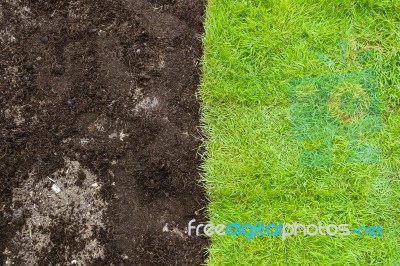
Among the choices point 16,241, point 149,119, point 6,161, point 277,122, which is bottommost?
point 16,241

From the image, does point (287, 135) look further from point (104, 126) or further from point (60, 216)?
point (60, 216)

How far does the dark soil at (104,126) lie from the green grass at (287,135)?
0.50 ft

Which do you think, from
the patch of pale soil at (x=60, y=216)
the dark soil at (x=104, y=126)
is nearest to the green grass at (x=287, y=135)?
the dark soil at (x=104, y=126)

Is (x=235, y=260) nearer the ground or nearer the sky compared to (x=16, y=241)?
nearer the sky

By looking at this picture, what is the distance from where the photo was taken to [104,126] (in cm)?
272

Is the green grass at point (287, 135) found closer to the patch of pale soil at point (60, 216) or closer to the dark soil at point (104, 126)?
the dark soil at point (104, 126)

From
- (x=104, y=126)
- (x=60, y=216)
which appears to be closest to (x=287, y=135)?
(x=104, y=126)

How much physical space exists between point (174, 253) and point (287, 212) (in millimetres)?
708

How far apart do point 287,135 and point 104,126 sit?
3.67ft

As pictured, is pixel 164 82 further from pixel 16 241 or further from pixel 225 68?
pixel 16 241

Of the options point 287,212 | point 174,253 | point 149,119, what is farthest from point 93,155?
point 287,212

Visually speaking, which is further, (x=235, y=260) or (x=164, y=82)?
(x=164, y=82)

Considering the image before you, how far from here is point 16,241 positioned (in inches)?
104

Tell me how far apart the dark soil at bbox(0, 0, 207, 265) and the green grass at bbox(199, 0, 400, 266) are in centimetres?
15
